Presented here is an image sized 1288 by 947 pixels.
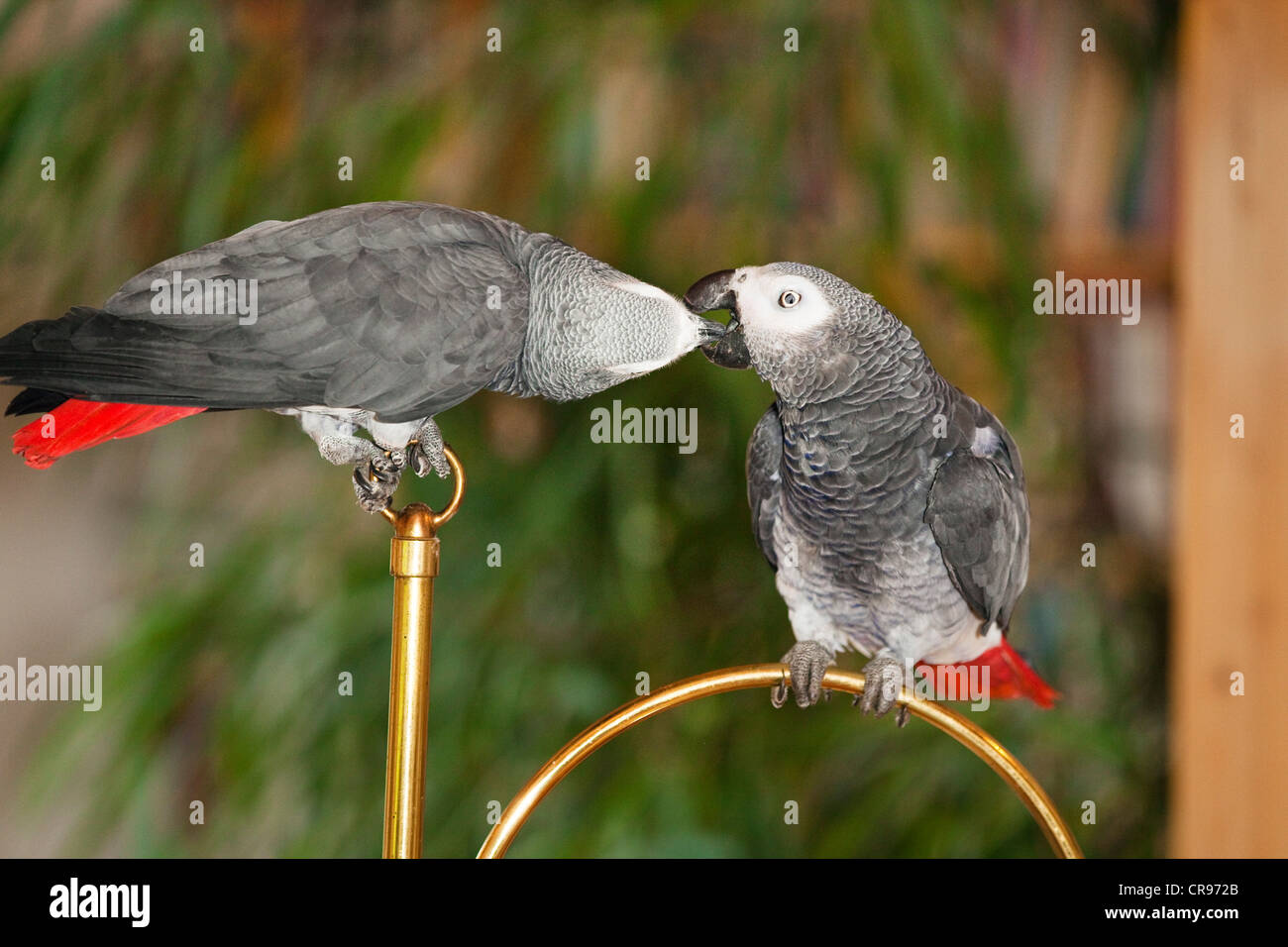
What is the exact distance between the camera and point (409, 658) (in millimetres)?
441

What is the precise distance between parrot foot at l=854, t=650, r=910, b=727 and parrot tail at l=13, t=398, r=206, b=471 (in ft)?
1.31

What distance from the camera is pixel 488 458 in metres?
0.95

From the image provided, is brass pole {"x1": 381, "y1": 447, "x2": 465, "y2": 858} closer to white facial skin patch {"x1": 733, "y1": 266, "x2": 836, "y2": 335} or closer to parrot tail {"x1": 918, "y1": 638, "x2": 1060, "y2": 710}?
white facial skin patch {"x1": 733, "y1": 266, "x2": 836, "y2": 335}

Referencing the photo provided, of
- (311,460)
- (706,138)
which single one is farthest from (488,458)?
(706,138)

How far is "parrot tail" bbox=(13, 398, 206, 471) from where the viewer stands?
1.43 feet

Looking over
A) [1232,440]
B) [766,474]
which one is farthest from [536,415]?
[1232,440]

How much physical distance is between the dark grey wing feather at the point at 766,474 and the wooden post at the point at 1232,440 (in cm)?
67

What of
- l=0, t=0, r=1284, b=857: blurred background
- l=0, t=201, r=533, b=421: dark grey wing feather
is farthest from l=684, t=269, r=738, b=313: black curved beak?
l=0, t=0, r=1284, b=857: blurred background

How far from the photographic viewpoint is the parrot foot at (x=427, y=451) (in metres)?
0.49

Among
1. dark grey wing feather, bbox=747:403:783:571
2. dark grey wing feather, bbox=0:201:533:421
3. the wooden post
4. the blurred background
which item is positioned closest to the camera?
dark grey wing feather, bbox=0:201:533:421

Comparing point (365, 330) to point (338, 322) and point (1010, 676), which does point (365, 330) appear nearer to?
point (338, 322)
